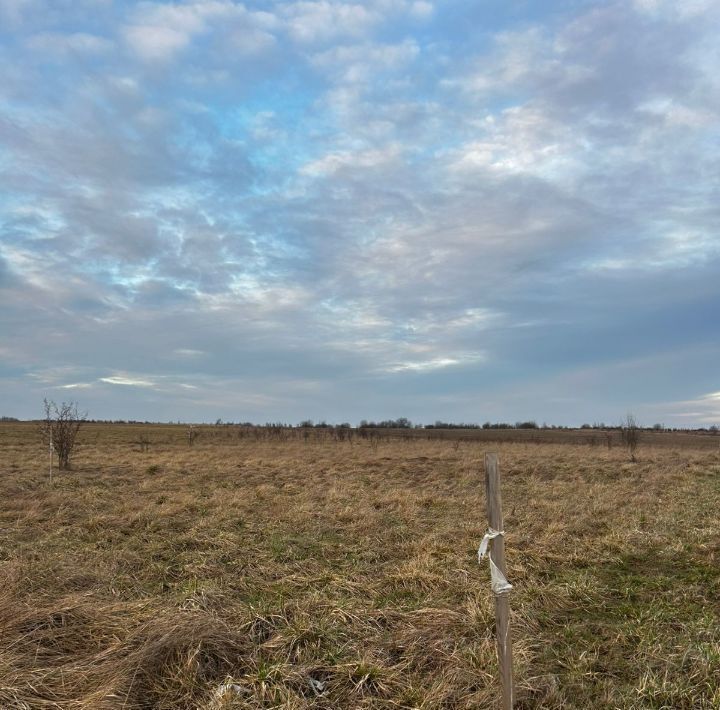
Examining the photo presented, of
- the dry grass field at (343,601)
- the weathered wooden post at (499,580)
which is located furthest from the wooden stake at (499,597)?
the dry grass field at (343,601)

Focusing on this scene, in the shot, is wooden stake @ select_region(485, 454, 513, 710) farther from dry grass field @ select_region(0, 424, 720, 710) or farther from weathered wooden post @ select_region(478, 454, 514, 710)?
dry grass field @ select_region(0, 424, 720, 710)

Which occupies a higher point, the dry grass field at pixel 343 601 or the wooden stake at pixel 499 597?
the wooden stake at pixel 499 597

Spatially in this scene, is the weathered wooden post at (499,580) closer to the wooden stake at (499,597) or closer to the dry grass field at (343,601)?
the wooden stake at (499,597)

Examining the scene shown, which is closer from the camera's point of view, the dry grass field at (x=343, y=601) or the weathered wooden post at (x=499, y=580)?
the weathered wooden post at (x=499, y=580)

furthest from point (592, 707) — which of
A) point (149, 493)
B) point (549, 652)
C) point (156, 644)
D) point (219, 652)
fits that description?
point (149, 493)

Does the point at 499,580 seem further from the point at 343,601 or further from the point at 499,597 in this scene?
the point at 343,601

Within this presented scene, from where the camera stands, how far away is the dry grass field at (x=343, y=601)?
393cm

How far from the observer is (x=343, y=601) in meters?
5.47

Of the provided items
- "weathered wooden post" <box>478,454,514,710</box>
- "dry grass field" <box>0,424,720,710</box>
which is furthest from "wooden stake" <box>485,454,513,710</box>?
"dry grass field" <box>0,424,720,710</box>

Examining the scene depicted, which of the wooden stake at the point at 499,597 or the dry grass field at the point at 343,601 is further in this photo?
the dry grass field at the point at 343,601

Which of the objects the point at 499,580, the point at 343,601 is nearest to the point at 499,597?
the point at 499,580

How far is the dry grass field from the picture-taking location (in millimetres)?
3928

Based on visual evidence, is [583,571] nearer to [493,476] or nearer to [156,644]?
[493,476]

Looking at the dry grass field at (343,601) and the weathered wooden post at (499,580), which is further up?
A: the weathered wooden post at (499,580)
